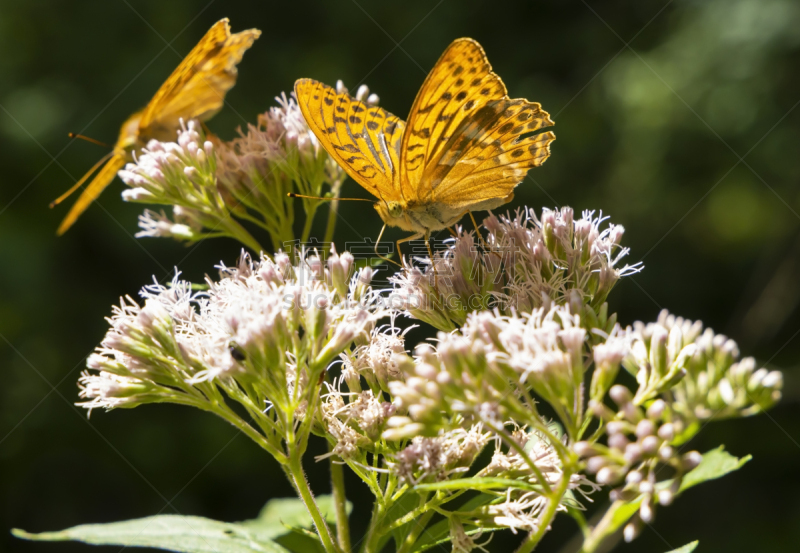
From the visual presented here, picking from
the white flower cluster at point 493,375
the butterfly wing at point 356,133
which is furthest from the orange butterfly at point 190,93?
the white flower cluster at point 493,375

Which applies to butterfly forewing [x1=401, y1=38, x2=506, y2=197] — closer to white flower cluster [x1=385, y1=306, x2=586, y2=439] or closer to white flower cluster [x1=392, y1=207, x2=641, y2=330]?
white flower cluster [x1=392, y1=207, x2=641, y2=330]

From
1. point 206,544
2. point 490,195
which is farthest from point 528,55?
point 206,544

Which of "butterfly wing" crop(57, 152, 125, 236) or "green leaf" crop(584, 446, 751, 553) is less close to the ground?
"green leaf" crop(584, 446, 751, 553)

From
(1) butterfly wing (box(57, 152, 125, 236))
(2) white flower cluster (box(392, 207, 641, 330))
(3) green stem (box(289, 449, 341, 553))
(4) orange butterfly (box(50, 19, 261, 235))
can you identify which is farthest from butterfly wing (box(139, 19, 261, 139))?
(3) green stem (box(289, 449, 341, 553))

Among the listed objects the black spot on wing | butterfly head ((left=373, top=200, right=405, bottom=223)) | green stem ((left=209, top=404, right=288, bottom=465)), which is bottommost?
green stem ((left=209, top=404, right=288, bottom=465))

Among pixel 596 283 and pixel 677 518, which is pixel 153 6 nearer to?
pixel 596 283

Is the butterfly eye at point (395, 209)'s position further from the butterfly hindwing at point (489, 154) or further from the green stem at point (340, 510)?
the green stem at point (340, 510)

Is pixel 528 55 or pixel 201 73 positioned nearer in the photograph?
pixel 201 73
